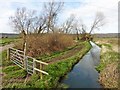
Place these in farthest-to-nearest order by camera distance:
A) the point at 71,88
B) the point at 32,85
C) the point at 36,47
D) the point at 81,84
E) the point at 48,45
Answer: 1. the point at 48,45
2. the point at 36,47
3. the point at 81,84
4. the point at 71,88
5. the point at 32,85

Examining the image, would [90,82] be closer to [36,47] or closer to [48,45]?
[36,47]

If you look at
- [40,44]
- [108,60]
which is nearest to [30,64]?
[108,60]

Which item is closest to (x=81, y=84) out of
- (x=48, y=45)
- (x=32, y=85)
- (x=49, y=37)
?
(x=32, y=85)

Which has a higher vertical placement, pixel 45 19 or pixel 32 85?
pixel 45 19

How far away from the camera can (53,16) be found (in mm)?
45219

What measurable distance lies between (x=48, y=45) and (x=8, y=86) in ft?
54.7

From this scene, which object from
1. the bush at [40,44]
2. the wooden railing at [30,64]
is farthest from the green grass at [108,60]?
the bush at [40,44]

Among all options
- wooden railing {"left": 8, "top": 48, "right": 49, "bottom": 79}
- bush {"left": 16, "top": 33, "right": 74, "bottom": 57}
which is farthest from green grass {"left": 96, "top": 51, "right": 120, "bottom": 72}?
bush {"left": 16, "top": 33, "right": 74, "bottom": 57}

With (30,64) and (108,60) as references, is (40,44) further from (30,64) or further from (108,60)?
(108,60)

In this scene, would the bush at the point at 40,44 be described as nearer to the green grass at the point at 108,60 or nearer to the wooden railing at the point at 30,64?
the wooden railing at the point at 30,64

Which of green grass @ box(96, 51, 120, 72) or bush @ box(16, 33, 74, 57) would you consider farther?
bush @ box(16, 33, 74, 57)

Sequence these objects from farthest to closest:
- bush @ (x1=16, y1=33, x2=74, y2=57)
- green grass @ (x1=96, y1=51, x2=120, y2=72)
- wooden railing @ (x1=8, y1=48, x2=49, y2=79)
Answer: bush @ (x1=16, y1=33, x2=74, y2=57) < green grass @ (x1=96, y1=51, x2=120, y2=72) < wooden railing @ (x1=8, y1=48, x2=49, y2=79)

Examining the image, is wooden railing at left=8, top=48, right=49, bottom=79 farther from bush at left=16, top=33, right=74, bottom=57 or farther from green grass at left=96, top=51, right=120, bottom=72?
green grass at left=96, top=51, right=120, bottom=72

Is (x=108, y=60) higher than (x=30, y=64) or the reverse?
higher
